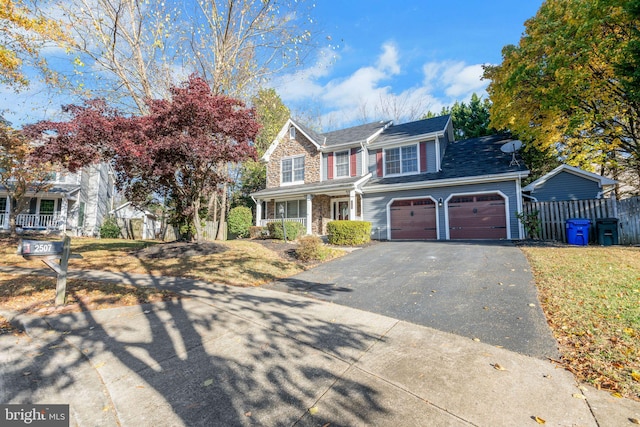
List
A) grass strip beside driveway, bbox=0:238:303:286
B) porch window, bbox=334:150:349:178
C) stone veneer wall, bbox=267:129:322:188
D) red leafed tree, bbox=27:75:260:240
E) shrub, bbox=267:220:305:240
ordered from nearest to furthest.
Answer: grass strip beside driveway, bbox=0:238:303:286 < red leafed tree, bbox=27:75:260:240 < shrub, bbox=267:220:305:240 < porch window, bbox=334:150:349:178 < stone veneer wall, bbox=267:129:322:188

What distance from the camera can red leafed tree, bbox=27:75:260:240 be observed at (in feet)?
27.9

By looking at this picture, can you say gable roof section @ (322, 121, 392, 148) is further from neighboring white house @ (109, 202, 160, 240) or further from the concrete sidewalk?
neighboring white house @ (109, 202, 160, 240)

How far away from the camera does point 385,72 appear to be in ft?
65.9

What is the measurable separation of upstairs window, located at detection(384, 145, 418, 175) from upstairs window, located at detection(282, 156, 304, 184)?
213 inches

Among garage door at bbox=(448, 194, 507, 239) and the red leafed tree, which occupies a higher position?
the red leafed tree

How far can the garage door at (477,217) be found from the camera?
503 inches

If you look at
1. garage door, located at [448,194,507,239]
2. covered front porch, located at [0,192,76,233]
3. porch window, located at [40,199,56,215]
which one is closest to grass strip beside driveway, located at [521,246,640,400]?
garage door, located at [448,194,507,239]

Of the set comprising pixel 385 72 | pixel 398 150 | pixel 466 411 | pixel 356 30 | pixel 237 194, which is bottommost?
pixel 466 411

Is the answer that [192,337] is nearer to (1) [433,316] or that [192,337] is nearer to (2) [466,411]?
(2) [466,411]

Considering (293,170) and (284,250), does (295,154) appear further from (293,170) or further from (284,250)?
(284,250)

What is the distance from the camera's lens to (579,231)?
1030 centimetres

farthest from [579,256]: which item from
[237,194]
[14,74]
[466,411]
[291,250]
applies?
[237,194]

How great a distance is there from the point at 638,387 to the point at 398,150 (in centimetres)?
1474

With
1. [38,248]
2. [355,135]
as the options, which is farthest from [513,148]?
[38,248]
